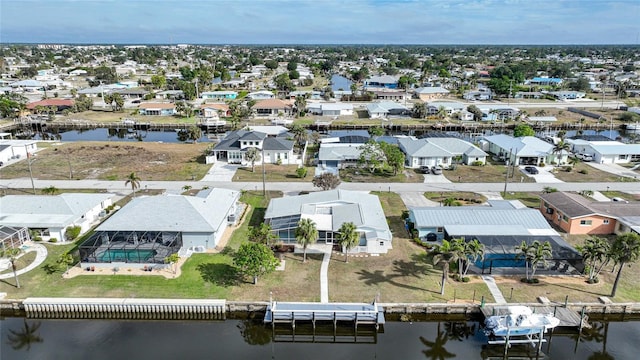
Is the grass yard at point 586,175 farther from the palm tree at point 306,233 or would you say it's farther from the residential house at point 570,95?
the residential house at point 570,95

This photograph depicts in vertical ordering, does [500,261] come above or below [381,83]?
below

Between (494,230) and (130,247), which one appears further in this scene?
(494,230)

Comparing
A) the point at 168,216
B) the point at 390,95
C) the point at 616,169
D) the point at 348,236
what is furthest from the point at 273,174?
the point at 390,95

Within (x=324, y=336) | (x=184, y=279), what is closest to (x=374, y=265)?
(x=324, y=336)

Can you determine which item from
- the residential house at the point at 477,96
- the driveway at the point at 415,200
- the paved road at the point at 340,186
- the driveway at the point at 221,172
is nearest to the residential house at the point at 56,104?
the paved road at the point at 340,186

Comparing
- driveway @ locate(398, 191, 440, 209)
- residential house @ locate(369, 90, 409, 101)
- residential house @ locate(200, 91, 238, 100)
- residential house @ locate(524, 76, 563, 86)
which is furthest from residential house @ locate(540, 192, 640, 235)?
residential house @ locate(524, 76, 563, 86)

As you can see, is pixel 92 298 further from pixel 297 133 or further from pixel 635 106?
pixel 635 106

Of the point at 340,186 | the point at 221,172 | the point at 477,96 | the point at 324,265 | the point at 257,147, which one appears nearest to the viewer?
the point at 324,265

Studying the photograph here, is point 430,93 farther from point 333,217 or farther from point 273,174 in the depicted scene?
point 333,217

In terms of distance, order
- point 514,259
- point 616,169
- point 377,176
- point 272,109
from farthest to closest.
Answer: point 272,109, point 616,169, point 377,176, point 514,259
